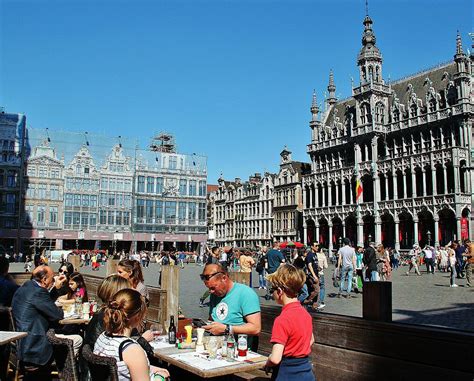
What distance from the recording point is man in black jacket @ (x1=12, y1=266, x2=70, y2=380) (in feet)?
18.9

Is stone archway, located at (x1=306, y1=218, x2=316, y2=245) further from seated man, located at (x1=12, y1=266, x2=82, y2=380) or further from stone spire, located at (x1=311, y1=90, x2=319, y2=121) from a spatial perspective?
seated man, located at (x1=12, y1=266, x2=82, y2=380)

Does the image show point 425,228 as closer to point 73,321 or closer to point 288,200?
point 288,200

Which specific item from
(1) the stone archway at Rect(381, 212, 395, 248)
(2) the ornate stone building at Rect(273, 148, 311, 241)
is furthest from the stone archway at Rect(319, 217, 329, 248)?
(1) the stone archway at Rect(381, 212, 395, 248)

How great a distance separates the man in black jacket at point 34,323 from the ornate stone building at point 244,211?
6343 centimetres

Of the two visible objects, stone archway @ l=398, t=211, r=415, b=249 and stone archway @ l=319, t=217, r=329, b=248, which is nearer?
stone archway @ l=398, t=211, r=415, b=249

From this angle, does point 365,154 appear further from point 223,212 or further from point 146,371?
point 146,371

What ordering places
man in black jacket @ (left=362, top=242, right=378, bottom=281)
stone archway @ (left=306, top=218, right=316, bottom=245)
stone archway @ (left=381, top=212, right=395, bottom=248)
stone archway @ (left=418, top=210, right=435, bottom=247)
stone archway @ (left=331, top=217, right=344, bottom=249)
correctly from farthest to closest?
stone archway @ (left=306, top=218, right=316, bottom=245), stone archway @ (left=331, top=217, right=344, bottom=249), stone archway @ (left=381, top=212, right=395, bottom=248), stone archway @ (left=418, top=210, right=435, bottom=247), man in black jacket @ (left=362, top=242, right=378, bottom=281)

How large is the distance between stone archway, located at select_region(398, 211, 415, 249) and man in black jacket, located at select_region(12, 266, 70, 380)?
46667 millimetres

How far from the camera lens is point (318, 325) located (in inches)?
197

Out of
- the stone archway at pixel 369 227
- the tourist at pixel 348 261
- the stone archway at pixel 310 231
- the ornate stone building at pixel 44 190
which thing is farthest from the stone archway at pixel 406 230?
the ornate stone building at pixel 44 190

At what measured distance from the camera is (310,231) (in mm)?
62625

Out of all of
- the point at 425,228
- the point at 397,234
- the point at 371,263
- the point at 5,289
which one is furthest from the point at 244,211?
the point at 5,289

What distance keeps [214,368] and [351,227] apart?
53680 mm

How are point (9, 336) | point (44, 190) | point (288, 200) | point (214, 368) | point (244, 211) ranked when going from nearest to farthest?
point (214, 368) → point (9, 336) → point (44, 190) → point (288, 200) → point (244, 211)
